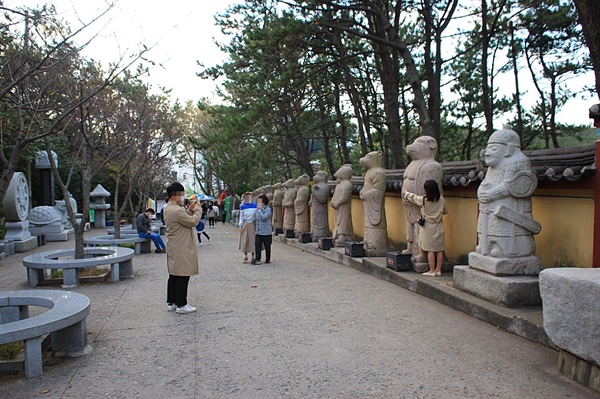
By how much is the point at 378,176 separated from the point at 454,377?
6.03 metres

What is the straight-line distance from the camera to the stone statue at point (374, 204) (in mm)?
9641

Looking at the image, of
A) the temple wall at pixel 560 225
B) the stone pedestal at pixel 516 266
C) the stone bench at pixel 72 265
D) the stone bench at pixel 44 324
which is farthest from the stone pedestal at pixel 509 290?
the stone bench at pixel 72 265

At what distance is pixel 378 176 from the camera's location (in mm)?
9711

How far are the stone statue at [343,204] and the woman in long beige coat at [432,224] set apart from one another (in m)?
3.41

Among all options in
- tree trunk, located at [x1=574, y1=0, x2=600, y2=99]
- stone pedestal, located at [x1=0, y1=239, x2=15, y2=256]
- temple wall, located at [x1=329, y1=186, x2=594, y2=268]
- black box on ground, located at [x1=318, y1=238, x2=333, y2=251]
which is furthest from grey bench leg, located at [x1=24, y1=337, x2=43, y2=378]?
stone pedestal, located at [x1=0, y1=239, x2=15, y2=256]

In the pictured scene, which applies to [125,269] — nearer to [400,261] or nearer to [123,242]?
[123,242]

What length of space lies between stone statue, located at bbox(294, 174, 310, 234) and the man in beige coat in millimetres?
8305

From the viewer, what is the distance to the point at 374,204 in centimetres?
965

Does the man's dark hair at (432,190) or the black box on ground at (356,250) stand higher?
the man's dark hair at (432,190)

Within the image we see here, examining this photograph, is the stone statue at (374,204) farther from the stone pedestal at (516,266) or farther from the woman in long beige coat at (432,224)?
the stone pedestal at (516,266)

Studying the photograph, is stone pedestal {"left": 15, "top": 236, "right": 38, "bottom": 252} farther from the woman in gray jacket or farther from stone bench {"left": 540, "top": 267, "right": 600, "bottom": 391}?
stone bench {"left": 540, "top": 267, "right": 600, "bottom": 391}

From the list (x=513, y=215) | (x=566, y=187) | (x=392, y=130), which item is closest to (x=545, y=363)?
(x=513, y=215)

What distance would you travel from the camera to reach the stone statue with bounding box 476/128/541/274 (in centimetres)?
561

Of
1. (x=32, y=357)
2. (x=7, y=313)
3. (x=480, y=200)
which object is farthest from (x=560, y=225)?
(x=7, y=313)
